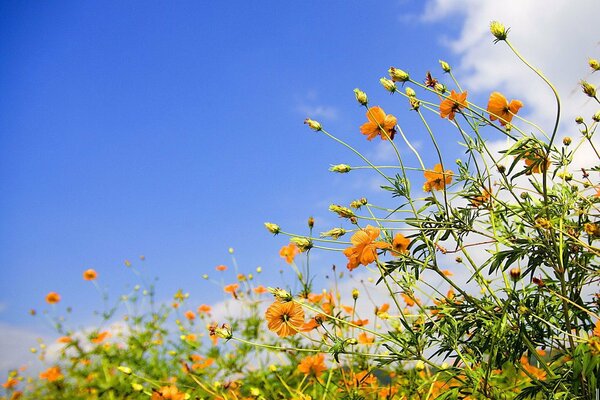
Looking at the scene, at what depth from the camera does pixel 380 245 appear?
6.02 feet

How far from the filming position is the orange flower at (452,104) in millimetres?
1982

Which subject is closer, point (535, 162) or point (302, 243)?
point (535, 162)

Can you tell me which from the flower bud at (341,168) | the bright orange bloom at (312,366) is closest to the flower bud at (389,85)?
the flower bud at (341,168)

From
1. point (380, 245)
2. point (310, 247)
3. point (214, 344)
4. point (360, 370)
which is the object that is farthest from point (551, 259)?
point (214, 344)

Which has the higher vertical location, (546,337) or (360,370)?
(360,370)

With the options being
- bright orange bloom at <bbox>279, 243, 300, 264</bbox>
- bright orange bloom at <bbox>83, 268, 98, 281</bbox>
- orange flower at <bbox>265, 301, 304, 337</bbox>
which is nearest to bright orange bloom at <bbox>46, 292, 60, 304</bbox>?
bright orange bloom at <bbox>83, 268, 98, 281</bbox>

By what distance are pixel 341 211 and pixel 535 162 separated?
2.24ft

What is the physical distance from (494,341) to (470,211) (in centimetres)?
47

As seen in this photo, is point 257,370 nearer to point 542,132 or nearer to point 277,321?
point 277,321

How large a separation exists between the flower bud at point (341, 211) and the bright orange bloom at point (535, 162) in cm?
63

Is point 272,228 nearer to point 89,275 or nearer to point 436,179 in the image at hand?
point 436,179

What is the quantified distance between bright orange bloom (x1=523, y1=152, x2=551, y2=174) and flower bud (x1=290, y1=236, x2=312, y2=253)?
81 cm

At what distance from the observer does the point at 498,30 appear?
1.82m

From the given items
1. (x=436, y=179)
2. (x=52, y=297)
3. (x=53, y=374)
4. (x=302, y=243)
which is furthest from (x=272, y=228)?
(x=52, y=297)
